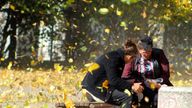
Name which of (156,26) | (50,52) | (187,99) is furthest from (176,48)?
(187,99)

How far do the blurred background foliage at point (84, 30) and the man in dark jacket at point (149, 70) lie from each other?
733 inches

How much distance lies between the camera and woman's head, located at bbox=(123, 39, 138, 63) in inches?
341

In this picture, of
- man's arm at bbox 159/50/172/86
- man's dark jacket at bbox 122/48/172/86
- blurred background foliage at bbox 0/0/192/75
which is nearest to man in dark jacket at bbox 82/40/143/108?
man's dark jacket at bbox 122/48/172/86

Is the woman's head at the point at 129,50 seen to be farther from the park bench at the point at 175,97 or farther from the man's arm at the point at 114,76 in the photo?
the park bench at the point at 175,97

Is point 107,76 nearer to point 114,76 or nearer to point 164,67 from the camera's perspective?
point 114,76

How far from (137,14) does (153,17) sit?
2.48 ft

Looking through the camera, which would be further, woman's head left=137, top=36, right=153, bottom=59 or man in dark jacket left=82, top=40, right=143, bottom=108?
woman's head left=137, top=36, right=153, bottom=59

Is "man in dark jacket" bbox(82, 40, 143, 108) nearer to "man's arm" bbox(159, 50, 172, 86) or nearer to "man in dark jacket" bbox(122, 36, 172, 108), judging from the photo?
"man in dark jacket" bbox(122, 36, 172, 108)

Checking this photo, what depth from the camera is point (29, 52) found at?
1334 inches

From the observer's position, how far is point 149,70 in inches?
375

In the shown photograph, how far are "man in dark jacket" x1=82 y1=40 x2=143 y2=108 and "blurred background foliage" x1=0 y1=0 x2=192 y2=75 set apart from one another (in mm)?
18926

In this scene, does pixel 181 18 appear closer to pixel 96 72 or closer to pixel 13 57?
pixel 13 57

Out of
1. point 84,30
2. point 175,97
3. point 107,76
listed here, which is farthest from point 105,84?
point 84,30

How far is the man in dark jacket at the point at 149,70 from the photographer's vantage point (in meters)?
9.27
